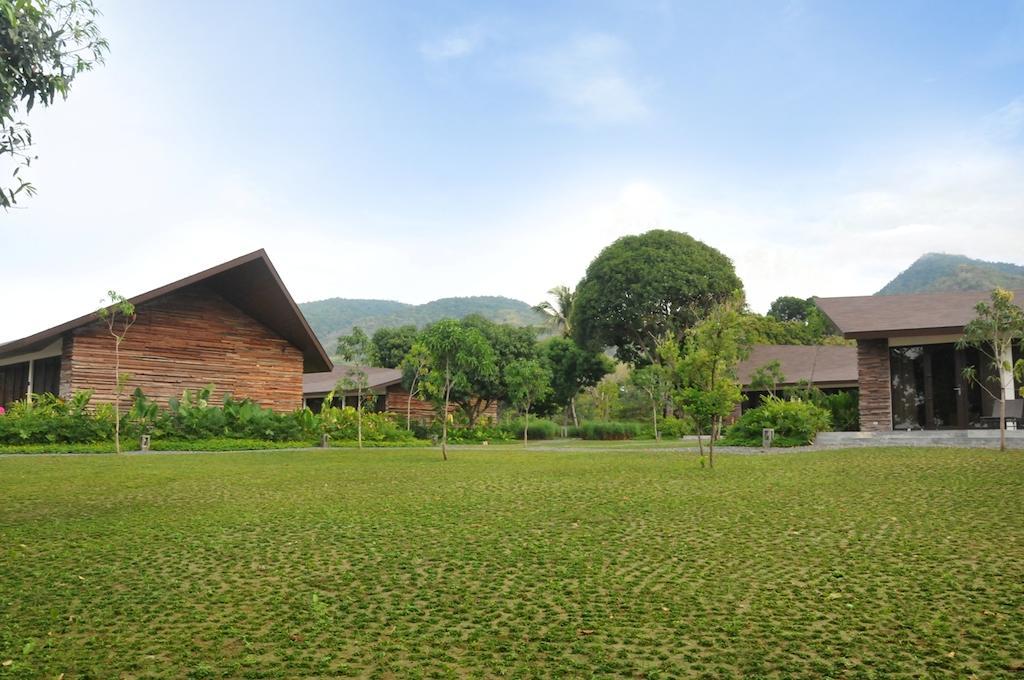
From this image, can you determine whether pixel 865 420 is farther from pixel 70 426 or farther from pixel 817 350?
pixel 70 426

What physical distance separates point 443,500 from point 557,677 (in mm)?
5292

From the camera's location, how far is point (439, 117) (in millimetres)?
20016

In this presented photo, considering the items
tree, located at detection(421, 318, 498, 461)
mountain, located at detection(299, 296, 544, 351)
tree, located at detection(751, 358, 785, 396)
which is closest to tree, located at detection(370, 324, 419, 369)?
tree, located at detection(751, 358, 785, 396)

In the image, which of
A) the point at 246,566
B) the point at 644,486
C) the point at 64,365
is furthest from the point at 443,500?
the point at 64,365

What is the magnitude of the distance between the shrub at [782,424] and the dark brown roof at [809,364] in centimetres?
716

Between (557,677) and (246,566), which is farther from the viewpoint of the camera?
(246,566)

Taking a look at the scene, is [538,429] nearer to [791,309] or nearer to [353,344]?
[353,344]

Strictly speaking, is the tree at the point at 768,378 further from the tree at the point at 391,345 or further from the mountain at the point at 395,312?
the mountain at the point at 395,312

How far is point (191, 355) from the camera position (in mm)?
21375

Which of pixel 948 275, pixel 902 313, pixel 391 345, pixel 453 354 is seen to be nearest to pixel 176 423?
pixel 453 354

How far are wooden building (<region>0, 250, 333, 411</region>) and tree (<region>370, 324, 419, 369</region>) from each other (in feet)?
67.4

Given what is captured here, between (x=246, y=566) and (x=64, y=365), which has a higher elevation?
(x=64, y=365)

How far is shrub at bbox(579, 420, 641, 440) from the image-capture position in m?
31.9

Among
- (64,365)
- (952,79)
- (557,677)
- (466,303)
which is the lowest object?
(557,677)
